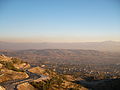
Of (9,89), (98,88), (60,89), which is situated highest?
(9,89)

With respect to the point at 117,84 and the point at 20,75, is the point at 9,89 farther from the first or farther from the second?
the point at 117,84

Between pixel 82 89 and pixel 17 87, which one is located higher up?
pixel 17 87

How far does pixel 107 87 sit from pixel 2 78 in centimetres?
3942

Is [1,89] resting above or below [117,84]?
above

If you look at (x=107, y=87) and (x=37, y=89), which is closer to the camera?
(x=37, y=89)

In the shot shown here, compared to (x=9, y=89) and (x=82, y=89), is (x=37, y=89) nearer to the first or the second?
(x=9, y=89)

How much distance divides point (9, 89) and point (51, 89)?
37.1 feet

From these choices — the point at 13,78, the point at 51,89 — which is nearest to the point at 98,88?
the point at 51,89

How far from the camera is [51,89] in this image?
38.9 meters

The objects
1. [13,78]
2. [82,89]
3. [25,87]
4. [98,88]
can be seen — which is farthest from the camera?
[98,88]

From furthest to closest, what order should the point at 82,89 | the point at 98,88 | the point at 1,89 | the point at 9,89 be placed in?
the point at 98,88 < the point at 82,89 < the point at 9,89 < the point at 1,89


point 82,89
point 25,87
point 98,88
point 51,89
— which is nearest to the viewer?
point 25,87

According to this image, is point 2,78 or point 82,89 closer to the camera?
point 2,78

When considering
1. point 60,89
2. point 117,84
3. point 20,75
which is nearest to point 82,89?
point 60,89
